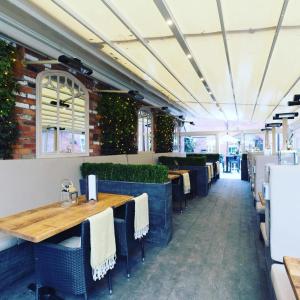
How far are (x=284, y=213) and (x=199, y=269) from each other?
1351 millimetres

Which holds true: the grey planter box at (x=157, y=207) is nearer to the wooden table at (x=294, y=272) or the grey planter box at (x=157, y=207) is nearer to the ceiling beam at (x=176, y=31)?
the ceiling beam at (x=176, y=31)

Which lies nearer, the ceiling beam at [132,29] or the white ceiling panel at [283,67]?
the ceiling beam at [132,29]

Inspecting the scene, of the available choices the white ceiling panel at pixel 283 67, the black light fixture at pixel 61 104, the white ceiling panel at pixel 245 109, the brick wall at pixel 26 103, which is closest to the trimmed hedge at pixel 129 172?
the brick wall at pixel 26 103

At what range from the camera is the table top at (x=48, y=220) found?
204cm

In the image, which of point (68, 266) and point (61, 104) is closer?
point (68, 266)

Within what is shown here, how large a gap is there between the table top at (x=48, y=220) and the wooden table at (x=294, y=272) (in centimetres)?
171

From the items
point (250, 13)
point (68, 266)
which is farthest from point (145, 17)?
point (68, 266)

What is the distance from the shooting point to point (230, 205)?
607cm

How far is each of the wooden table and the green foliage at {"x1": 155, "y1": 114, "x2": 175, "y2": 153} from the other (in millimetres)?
7324

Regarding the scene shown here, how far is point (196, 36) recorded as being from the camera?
3049 millimetres

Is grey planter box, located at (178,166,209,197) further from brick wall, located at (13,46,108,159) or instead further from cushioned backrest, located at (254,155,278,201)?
brick wall, located at (13,46,108,159)

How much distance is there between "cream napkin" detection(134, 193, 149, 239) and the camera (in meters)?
2.90

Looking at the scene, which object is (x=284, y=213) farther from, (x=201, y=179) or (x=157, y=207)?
(x=201, y=179)

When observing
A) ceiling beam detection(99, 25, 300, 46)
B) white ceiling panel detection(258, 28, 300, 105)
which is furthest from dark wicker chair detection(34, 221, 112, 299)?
white ceiling panel detection(258, 28, 300, 105)
